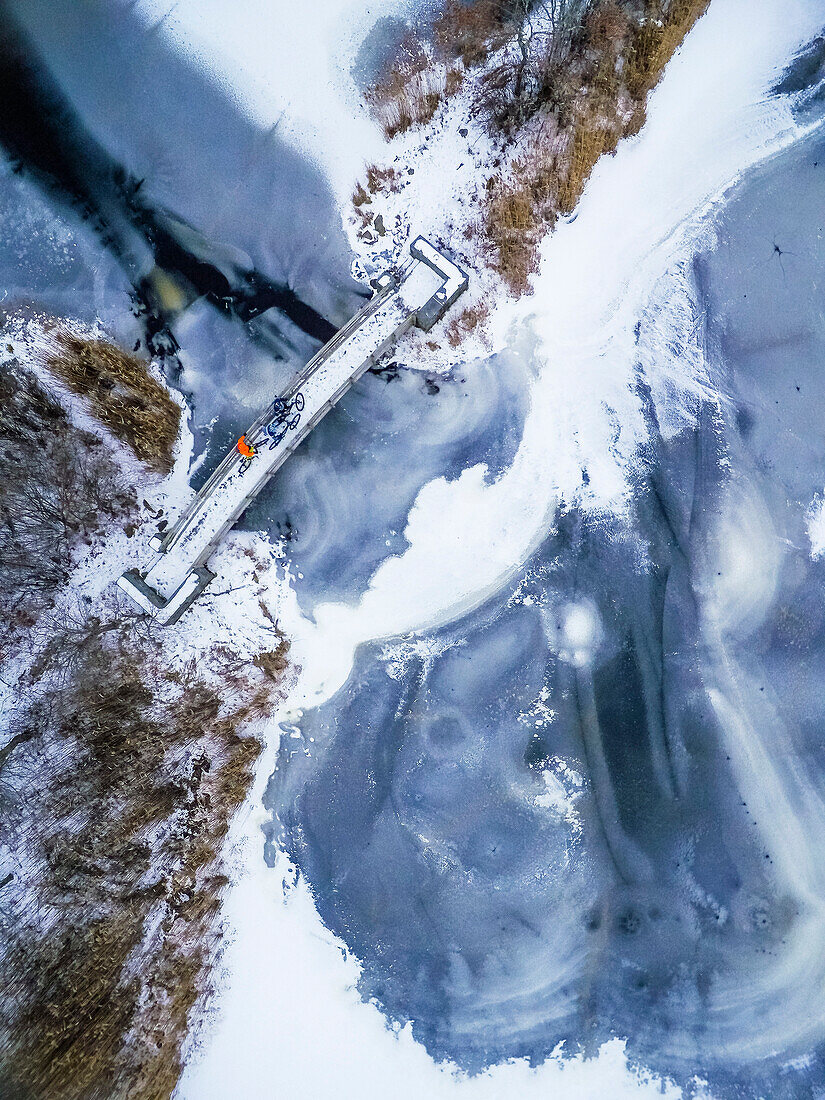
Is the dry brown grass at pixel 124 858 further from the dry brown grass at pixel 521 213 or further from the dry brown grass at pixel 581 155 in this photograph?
the dry brown grass at pixel 581 155

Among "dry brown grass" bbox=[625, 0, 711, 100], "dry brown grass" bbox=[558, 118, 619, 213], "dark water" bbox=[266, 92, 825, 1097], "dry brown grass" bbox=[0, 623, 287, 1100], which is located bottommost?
"dark water" bbox=[266, 92, 825, 1097]

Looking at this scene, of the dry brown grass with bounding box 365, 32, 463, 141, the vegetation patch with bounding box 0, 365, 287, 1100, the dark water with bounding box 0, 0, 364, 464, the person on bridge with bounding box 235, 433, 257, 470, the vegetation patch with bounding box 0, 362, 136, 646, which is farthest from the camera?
the dark water with bounding box 0, 0, 364, 464

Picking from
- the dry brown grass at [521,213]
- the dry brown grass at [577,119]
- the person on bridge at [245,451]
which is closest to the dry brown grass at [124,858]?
the person on bridge at [245,451]

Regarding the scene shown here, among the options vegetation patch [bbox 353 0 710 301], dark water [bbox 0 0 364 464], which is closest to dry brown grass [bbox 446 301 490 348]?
vegetation patch [bbox 353 0 710 301]

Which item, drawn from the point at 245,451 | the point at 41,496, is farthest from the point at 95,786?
the point at 245,451

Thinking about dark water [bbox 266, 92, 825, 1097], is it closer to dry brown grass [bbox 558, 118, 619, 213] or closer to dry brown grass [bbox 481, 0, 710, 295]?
dry brown grass [bbox 481, 0, 710, 295]

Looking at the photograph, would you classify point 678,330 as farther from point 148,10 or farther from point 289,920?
point 289,920

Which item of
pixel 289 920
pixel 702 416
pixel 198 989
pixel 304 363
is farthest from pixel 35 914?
pixel 702 416

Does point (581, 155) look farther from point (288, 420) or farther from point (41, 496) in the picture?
point (41, 496)

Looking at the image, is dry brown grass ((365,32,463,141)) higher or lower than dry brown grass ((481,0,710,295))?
higher
